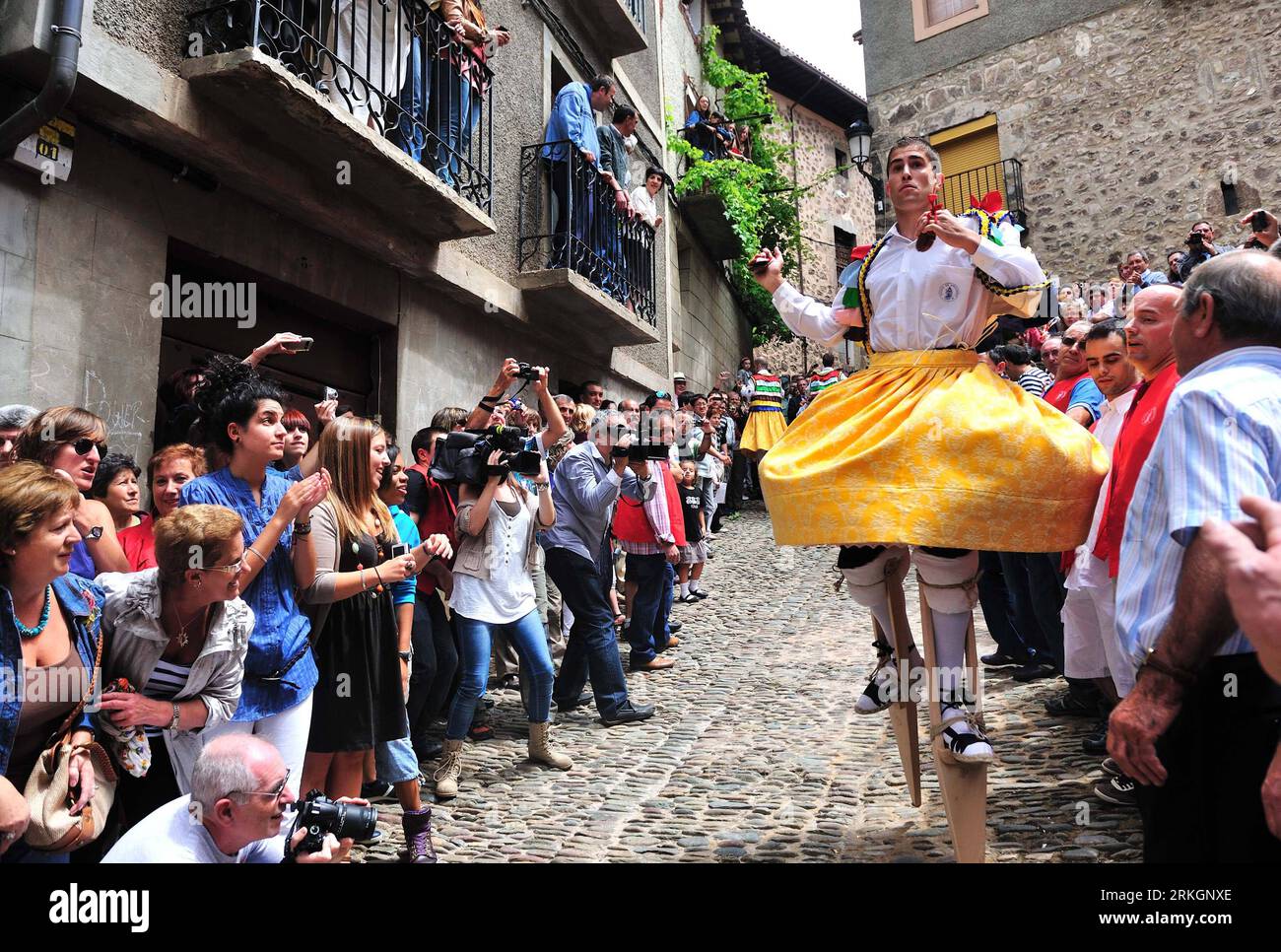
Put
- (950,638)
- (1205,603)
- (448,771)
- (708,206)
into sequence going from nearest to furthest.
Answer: (1205,603) < (950,638) < (448,771) < (708,206)

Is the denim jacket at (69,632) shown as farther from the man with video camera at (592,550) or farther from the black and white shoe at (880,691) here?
the man with video camera at (592,550)

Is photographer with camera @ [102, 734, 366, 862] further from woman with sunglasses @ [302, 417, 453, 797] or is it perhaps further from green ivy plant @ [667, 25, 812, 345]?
green ivy plant @ [667, 25, 812, 345]

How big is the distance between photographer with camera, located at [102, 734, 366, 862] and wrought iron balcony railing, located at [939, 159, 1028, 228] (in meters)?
16.7

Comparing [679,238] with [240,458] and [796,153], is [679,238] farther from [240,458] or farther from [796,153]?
[240,458]

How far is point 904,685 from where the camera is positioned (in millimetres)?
3357

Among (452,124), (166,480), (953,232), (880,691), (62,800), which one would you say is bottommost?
(62,800)

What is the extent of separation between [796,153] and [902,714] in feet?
75.6

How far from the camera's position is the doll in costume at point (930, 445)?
2771 mm

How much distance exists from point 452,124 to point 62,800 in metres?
6.85

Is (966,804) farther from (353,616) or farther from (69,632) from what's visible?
(69,632)

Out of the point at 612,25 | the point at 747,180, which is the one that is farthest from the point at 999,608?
the point at 747,180
